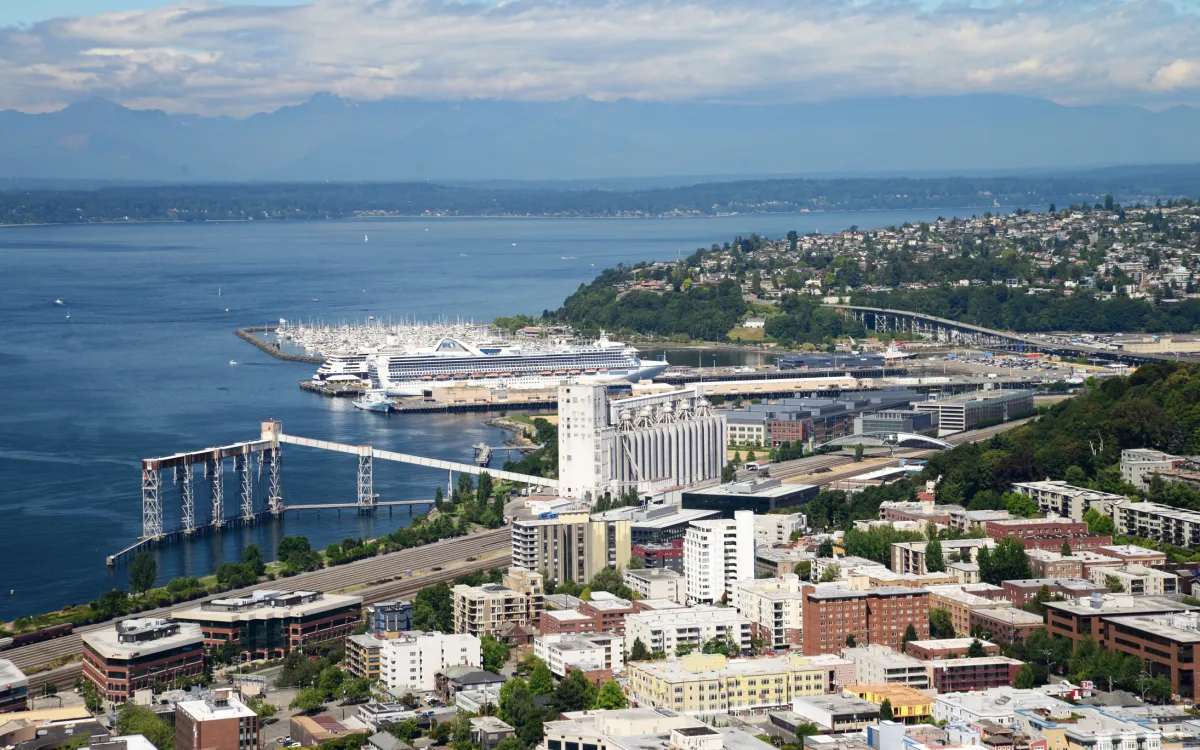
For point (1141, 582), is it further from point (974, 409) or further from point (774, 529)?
point (974, 409)

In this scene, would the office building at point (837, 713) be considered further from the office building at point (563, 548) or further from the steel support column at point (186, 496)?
the steel support column at point (186, 496)

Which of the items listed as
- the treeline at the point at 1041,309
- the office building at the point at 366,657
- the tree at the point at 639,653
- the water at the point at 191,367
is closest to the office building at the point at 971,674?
the tree at the point at 639,653

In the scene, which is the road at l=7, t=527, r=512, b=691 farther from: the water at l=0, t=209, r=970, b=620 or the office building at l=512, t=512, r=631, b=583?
the water at l=0, t=209, r=970, b=620

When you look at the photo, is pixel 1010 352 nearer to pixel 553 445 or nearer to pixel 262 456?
pixel 553 445

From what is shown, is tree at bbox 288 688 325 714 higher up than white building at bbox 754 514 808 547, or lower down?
lower down

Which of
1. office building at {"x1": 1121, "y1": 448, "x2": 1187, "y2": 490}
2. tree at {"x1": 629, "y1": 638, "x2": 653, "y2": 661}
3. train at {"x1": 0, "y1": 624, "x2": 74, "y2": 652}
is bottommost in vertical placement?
train at {"x1": 0, "y1": 624, "x2": 74, "y2": 652}

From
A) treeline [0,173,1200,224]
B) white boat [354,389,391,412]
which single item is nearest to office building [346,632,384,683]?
white boat [354,389,391,412]

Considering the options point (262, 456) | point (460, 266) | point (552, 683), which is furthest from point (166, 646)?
point (460, 266)

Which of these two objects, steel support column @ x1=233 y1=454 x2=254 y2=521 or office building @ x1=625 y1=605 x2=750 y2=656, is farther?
steel support column @ x1=233 y1=454 x2=254 y2=521
